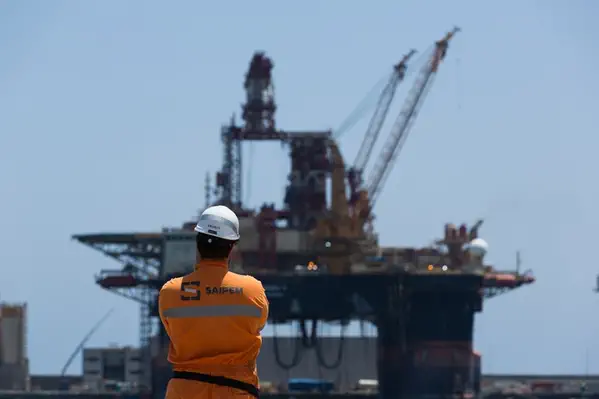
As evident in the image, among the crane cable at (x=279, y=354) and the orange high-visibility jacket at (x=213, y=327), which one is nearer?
the orange high-visibility jacket at (x=213, y=327)

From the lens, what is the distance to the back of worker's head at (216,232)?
733 cm

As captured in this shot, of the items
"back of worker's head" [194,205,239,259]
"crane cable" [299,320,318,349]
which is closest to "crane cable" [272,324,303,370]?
"crane cable" [299,320,318,349]

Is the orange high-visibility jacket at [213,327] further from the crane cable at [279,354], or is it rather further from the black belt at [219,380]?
the crane cable at [279,354]

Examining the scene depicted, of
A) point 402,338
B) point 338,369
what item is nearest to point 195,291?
point 402,338

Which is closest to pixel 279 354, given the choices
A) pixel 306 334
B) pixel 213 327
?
pixel 306 334

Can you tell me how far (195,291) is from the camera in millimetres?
7383

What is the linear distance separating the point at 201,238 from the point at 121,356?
14696 cm

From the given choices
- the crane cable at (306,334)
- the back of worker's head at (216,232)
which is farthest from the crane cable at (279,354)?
the back of worker's head at (216,232)

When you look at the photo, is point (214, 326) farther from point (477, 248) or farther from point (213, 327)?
point (477, 248)

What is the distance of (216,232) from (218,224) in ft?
0.15

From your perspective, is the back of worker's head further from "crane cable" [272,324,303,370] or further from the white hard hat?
"crane cable" [272,324,303,370]

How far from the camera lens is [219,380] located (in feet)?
24.0

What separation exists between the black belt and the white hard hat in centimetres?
68

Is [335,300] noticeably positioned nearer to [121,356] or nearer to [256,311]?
[121,356]
